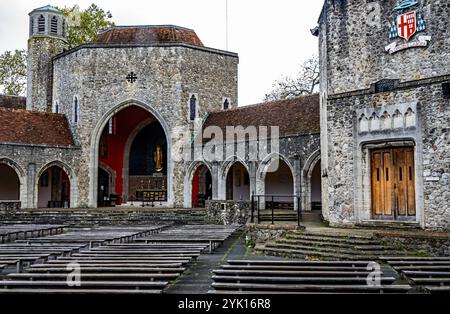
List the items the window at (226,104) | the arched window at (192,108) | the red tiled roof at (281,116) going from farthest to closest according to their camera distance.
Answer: the window at (226,104) → the arched window at (192,108) → the red tiled roof at (281,116)

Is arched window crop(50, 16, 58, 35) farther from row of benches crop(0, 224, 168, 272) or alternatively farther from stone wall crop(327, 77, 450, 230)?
stone wall crop(327, 77, 450, 230)

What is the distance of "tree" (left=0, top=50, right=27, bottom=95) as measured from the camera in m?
35.5

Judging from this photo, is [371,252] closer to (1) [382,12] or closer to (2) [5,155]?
(1) [382,12]

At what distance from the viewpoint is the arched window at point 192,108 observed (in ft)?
87.3

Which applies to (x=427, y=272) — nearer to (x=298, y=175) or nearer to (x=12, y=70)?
(x=298, y=175)

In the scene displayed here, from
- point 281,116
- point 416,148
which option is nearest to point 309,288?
point 416,148

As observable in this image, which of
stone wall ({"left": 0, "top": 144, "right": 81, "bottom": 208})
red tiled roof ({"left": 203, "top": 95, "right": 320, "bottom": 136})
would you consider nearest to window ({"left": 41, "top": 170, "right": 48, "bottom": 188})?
stone wall ({"left": 0, "top": 144, "right": 81, "bottom": 208})

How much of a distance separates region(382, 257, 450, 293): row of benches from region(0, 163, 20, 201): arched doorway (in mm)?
23770

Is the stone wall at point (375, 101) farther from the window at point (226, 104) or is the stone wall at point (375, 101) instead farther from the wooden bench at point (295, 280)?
the window at point (226, 104)

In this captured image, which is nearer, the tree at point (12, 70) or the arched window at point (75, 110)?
the arched window at point (75, 110)

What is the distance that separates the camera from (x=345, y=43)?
1421 centimetres

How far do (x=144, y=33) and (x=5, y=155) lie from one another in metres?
9.94

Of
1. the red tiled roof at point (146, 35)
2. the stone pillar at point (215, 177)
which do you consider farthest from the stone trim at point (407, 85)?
the red tiled roof at point (146, 35)

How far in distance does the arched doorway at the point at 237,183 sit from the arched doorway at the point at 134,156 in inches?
157
